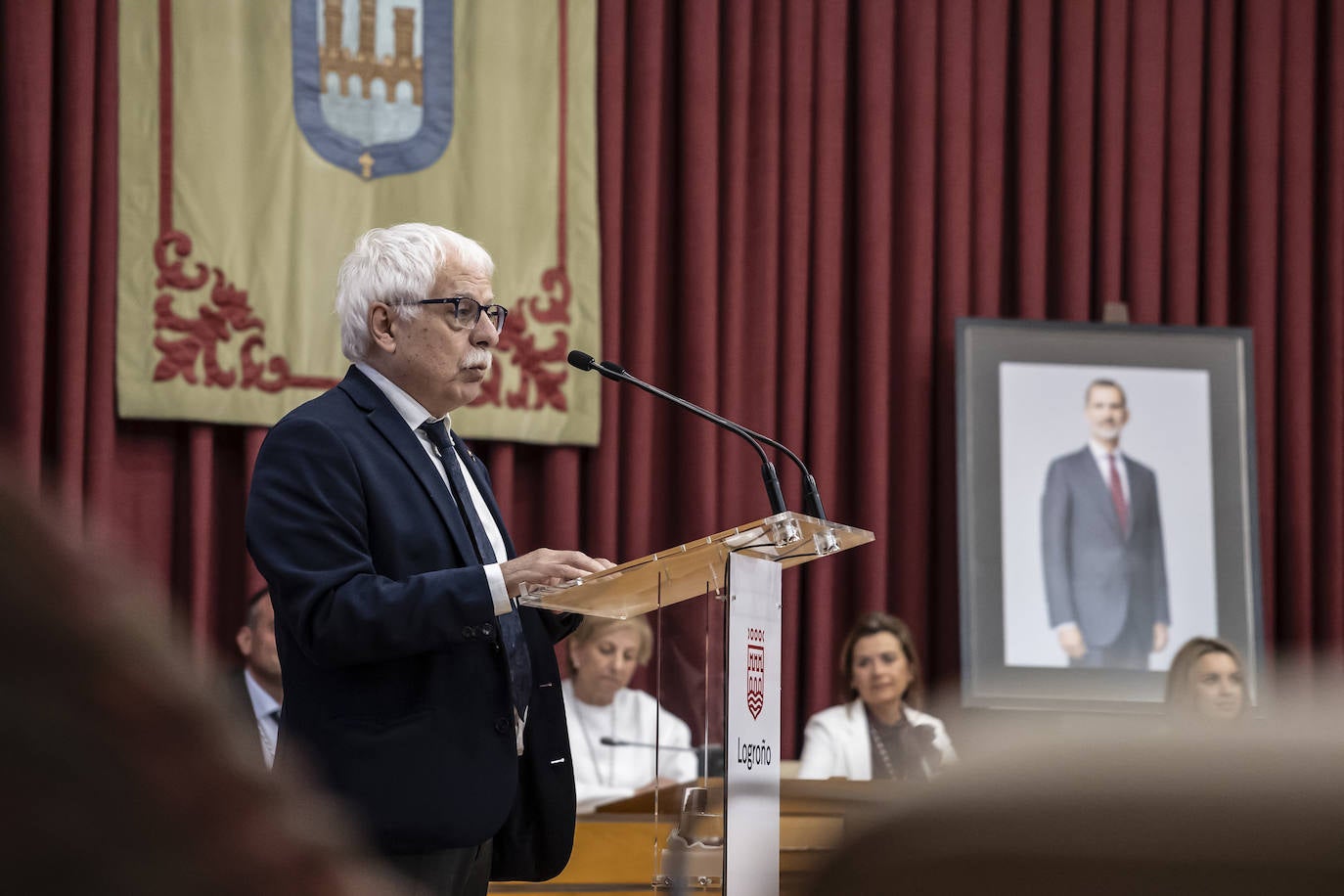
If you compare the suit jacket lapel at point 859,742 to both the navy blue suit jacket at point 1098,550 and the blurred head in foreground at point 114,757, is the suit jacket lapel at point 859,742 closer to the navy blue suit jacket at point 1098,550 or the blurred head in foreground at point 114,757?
the navy blue suit jacket at point 1098,550

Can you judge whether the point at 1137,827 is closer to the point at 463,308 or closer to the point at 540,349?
the point at 463,308

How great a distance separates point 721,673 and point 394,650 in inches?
15.4

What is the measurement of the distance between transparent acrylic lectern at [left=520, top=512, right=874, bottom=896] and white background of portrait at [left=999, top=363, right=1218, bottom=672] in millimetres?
3522

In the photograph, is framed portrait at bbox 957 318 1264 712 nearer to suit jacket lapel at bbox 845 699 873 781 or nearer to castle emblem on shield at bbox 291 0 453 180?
suit jacket lapel at bbox 845 699 873 781

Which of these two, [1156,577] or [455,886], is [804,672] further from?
[455,886]

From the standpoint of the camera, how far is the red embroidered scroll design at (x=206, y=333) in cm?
493

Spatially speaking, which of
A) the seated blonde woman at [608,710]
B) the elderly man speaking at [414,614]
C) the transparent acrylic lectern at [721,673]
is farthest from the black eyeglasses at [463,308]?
the seated blonde woman at [608,710]

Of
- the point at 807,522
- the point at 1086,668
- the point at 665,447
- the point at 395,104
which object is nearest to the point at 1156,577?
the point at 1086,668

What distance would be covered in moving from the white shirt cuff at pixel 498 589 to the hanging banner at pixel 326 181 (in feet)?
10.7

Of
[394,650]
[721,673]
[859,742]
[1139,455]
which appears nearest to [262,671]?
[859,742]

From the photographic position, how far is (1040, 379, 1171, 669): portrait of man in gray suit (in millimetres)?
5371

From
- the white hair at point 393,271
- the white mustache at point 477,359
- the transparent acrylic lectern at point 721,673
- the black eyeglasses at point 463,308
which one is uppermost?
the white hair at point 393,271

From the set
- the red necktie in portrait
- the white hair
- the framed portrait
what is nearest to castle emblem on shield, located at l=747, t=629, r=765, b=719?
the white hair

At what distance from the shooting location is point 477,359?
2207 millimetres
